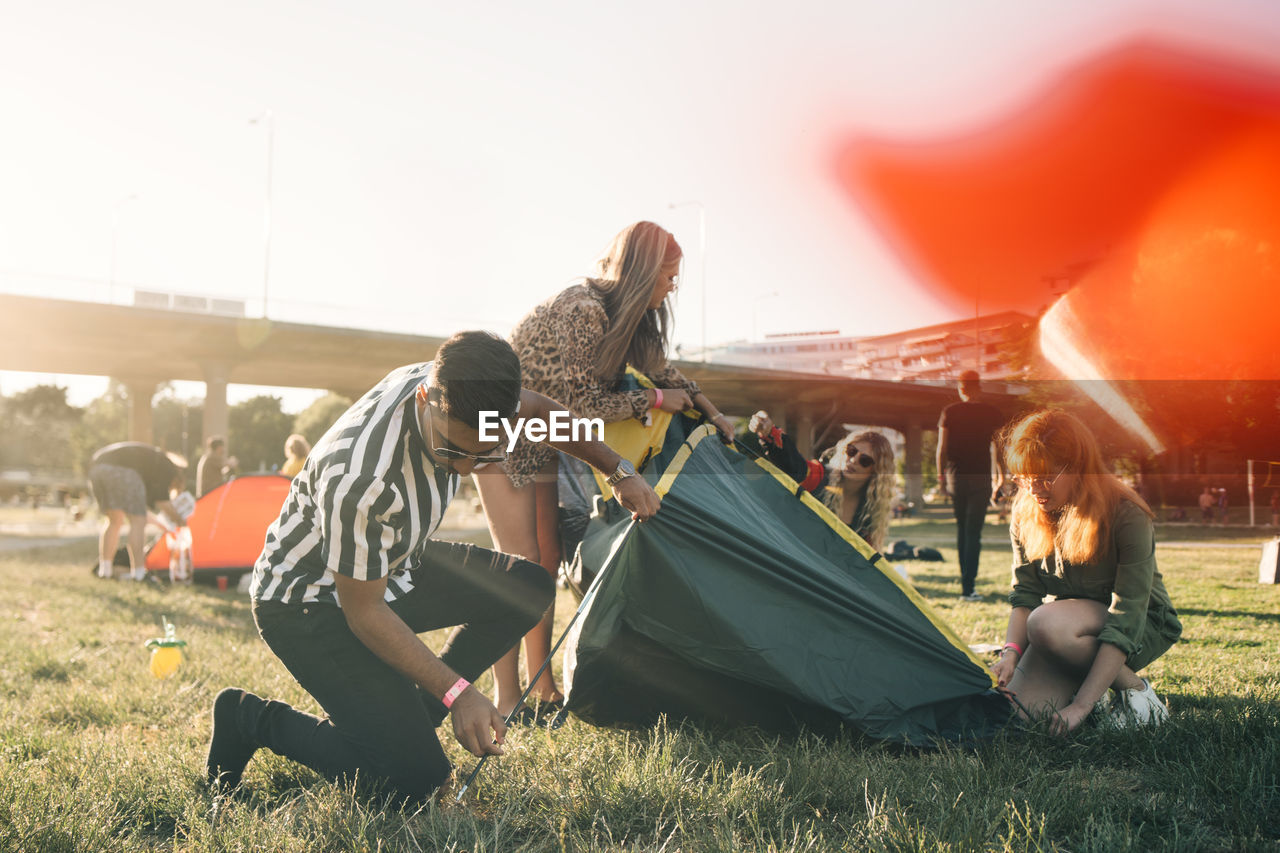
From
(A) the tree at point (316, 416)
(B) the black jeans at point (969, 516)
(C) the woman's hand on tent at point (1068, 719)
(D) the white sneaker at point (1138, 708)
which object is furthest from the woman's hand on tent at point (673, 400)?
(A) the tree at point (316, 416)

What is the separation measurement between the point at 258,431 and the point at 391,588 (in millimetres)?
86224

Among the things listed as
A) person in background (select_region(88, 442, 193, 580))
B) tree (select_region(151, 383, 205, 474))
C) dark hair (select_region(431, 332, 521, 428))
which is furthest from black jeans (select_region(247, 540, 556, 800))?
tree (select_region(151, 383, 205, 474))

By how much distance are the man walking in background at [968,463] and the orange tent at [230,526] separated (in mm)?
6020

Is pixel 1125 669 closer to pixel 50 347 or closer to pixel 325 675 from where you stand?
pixel 325 675

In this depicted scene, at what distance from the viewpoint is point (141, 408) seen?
41406mm

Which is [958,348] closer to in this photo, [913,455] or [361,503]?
[361,503]

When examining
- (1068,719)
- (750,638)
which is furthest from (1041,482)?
(750,638)

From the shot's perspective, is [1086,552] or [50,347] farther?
[50,347]

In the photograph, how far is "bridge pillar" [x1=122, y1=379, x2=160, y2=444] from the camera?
40.7 metres

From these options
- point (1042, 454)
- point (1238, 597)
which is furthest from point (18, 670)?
point (1238, 597)

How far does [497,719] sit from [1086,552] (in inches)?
83.8

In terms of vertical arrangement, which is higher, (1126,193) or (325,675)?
(1126,193)

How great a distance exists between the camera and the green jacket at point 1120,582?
3021 mm

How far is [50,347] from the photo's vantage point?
1184 inches
